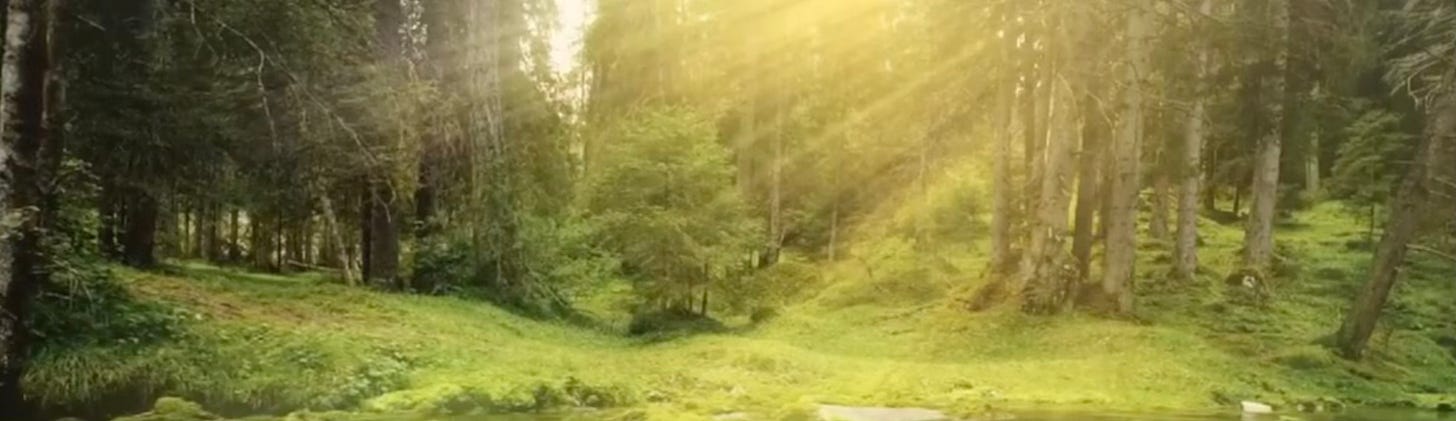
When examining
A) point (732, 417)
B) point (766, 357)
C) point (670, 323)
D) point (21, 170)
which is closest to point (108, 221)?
point (670, 323)

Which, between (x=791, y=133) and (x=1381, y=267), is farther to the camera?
(x=791, y=133)

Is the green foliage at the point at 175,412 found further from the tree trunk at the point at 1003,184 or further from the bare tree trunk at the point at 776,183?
the bare tree trunk at the point at 776,183

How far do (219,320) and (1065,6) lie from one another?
42.1 feet

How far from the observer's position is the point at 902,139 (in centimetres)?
3084

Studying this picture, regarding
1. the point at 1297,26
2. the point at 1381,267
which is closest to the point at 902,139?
the point at 1297,26

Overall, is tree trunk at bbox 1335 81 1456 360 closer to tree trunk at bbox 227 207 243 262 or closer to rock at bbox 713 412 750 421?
rock at bbox 713 412 750 421

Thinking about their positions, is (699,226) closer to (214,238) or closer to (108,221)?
(108,221)

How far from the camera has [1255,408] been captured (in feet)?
38.1

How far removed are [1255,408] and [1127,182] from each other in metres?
6.79

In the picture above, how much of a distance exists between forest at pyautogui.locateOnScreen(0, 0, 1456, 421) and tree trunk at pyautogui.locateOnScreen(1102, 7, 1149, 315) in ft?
0.22

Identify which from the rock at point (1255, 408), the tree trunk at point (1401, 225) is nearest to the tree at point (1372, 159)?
the tree trunk at point (1401, 225)

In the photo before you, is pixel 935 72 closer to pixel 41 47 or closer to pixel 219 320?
pixel 219 320

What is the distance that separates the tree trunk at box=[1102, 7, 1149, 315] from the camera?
17719mm

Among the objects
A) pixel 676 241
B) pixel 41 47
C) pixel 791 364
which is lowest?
pixel 791 364
